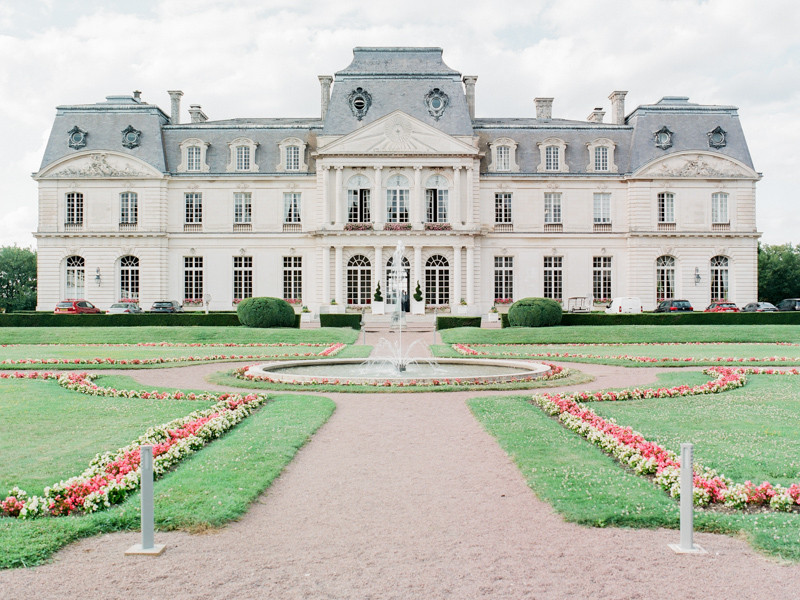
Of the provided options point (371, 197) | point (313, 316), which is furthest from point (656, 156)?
point (313, 316)

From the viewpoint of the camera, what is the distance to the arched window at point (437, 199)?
155ft

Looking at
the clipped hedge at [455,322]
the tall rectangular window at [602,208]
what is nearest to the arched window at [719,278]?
the tall rectangular window at [602,208]

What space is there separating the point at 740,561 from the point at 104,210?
48.4m

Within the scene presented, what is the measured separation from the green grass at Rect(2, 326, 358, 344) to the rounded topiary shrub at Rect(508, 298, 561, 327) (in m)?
8.23

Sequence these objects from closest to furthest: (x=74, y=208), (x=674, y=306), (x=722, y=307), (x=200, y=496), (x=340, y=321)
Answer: (x=200, y=496)
(x=340, y=321)
(x=722, y=307)
(x=674, y=306)
(x=74, y=208)

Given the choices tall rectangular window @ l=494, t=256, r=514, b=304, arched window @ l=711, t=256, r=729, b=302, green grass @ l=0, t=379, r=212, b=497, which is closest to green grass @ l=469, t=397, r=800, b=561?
green grass @ l=0, t=379, r=212, b=497

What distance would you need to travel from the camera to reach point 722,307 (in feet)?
142

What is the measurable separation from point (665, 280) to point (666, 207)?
4.88 metres

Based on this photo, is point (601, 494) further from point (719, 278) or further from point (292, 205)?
point (719, 278)

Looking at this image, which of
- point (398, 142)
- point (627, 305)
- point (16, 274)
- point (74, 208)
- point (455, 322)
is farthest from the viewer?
point (16, 274)

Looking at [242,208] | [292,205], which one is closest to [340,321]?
[292,205]

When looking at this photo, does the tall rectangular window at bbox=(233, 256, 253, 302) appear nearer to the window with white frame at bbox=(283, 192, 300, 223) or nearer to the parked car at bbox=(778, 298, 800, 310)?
the window with white frame at bbox=(283, 192, 300, 223)

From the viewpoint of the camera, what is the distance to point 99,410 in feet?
41.2

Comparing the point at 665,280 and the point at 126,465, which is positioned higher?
the point at 665,280
